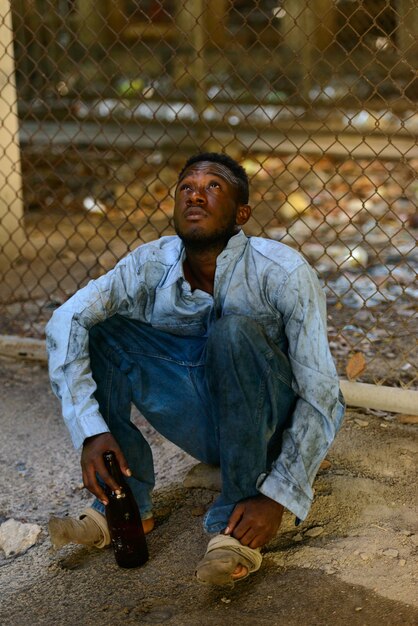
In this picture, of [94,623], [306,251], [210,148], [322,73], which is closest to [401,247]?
[306,251]

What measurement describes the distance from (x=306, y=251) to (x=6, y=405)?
2.74 metres

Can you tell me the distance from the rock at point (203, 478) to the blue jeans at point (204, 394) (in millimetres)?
263

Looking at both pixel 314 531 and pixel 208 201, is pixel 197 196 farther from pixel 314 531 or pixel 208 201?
pixel 314 531

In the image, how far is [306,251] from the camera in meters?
6.04

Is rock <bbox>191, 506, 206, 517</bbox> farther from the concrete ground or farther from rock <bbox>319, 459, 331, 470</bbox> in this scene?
rock <bbox>319, 459, 331, 470</bbox>

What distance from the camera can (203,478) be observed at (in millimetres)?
3070

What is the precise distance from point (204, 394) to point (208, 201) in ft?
1.88

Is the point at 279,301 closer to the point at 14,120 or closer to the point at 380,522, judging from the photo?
the point at 380,522

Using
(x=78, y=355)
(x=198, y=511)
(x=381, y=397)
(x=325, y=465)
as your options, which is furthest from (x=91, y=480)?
(x=381, y=397)

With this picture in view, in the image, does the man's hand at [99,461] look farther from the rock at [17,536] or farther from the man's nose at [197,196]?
the man's nose at [197,196]

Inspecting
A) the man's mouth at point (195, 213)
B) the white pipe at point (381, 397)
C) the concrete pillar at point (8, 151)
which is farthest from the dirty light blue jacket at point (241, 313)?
the concrete pillar at point (8, 151)

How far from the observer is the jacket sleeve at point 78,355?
8.32 ft

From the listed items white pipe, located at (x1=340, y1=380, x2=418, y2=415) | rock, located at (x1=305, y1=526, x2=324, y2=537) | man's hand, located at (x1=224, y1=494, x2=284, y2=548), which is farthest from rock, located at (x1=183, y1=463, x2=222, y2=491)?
white pipe, located at (x1=340, y1=380, x2=418, y2=415)

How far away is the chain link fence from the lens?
14.2 ft
